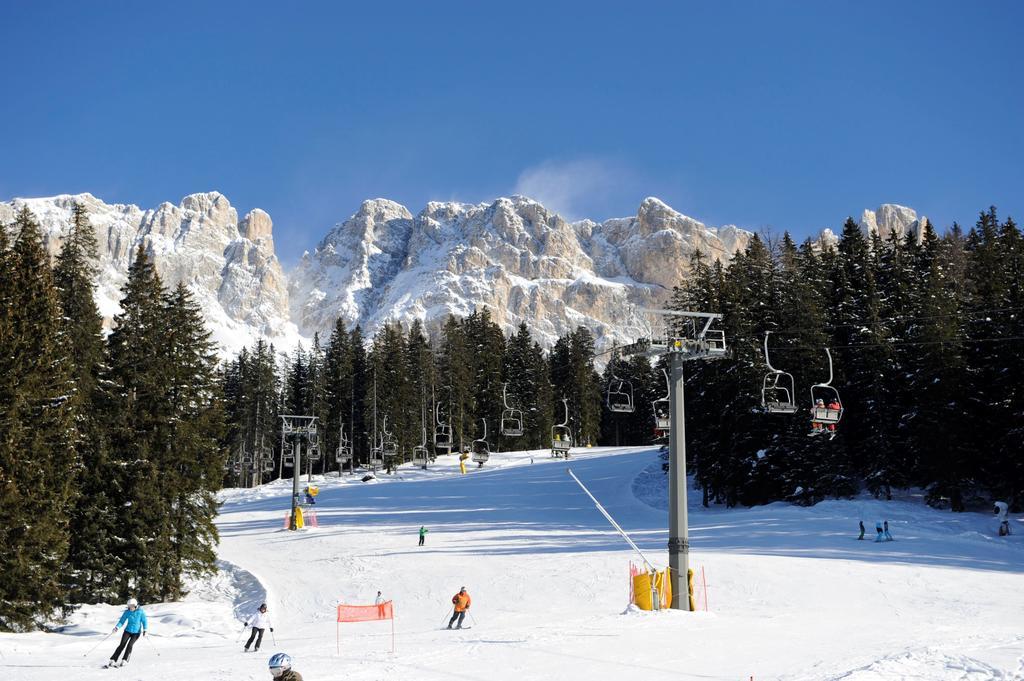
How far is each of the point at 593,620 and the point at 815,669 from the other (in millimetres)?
8043

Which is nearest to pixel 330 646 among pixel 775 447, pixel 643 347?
pixel 643 347

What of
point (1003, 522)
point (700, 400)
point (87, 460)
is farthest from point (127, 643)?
point (700, 400)

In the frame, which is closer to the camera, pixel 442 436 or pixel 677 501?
pixel 677 501

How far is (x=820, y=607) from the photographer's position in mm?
24500

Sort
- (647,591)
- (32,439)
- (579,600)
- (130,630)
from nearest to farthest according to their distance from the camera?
(130,630)
(647,591)
(32,439)
(579,600)

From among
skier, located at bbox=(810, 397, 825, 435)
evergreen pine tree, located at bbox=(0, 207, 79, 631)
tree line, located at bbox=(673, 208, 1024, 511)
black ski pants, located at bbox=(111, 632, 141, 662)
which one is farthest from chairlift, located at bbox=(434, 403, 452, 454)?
black ski pants, located at bbox=(111, 632, 141, 662)

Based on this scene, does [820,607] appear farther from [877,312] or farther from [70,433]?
[877,312]

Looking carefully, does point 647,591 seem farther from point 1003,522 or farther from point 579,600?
point 1003,522

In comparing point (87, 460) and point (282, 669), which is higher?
point (87, 460)

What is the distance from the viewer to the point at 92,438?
33.3 m

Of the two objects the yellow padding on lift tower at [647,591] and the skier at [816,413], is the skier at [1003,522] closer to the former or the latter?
the skier at [816,413]

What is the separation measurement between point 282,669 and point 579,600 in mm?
21220

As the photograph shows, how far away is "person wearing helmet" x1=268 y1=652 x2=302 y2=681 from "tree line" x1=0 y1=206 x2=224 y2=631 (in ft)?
64.6

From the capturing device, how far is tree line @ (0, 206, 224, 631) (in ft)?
82.6
